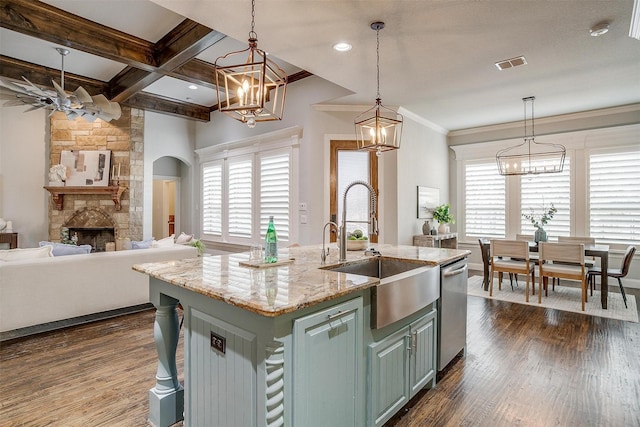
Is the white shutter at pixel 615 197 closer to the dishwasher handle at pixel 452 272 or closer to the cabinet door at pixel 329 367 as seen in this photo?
the dishwasher handle at pixel 452 272

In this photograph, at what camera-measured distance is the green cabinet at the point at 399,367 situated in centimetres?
188

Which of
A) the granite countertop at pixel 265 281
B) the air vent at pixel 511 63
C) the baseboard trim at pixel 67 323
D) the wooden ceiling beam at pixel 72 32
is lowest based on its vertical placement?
the baseboard trim at pixel 67 323

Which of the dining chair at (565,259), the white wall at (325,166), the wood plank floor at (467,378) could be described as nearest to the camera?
the wood plank floor at (467,378)

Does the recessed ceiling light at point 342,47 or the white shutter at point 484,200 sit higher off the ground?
the recessed ceiling light at point 342,47

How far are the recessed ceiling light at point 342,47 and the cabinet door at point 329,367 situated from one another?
8.99ft

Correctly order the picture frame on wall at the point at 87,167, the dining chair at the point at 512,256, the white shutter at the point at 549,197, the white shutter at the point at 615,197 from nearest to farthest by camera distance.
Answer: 1. the dining chair at the point at 512,256
2. the white shutter at the point at 615,197
3. the white shutter at the point at 549,197
4. the picture frame on wall at the point at 87,167

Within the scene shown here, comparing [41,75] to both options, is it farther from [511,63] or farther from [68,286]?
[511,63]

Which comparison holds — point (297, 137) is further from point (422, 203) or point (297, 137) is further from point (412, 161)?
point (422, 203)

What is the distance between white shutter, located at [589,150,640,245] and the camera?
5.52m

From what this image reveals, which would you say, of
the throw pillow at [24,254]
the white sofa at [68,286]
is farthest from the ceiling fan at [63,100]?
the white sofa at [68,286]

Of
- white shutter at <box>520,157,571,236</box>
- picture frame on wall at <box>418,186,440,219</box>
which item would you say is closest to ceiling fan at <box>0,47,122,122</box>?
picture frame on wall at <box>418,186,440,219</box>

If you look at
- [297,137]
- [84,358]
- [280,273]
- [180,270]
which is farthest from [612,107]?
[84,358]

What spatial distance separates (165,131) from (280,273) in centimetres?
652

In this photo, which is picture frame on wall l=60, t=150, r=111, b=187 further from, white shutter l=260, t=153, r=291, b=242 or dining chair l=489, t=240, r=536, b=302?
dining chair l=489, t=240, r=536, b=302
